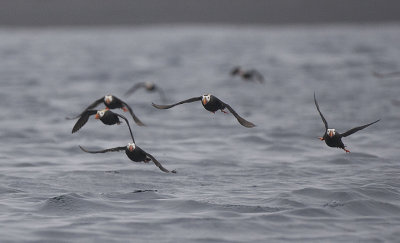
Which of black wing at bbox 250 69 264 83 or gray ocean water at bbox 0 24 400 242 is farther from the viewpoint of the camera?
black wing at bbox 250 69 264 83

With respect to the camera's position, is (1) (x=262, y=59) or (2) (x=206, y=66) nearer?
(2) (x=206, y=66)

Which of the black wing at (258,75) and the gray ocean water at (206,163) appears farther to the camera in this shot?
the black wing at (258,75)

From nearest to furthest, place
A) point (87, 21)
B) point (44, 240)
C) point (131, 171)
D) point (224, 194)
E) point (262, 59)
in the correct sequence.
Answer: point (44, 240) → point (224, 194) → point (131, 171) → point (262, 59) → point (87, 21)

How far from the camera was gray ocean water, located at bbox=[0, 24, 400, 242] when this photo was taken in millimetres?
12984

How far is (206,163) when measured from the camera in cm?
1930

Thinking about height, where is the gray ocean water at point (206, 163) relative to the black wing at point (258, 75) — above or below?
below

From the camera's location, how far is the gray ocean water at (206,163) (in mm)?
12984

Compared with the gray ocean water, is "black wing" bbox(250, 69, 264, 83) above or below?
above


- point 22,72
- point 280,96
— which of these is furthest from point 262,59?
point 280,96

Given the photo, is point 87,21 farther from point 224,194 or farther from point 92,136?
point 224,194

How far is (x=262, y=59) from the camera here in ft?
192

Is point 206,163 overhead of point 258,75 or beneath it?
beneath

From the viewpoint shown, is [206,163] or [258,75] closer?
[206,163]

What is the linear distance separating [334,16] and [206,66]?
170 ft
